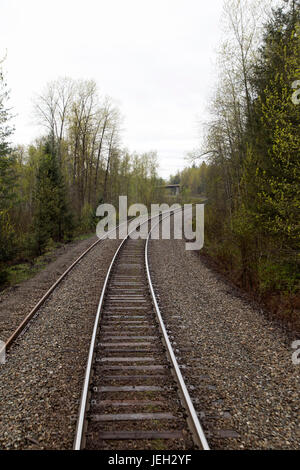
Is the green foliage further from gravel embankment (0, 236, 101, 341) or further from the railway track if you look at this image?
the railway track

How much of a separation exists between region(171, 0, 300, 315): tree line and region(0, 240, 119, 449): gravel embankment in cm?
517

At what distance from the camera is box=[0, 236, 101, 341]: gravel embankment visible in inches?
280

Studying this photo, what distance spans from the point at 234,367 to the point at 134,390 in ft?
6.18

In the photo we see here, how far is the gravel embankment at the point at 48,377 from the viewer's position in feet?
12.2

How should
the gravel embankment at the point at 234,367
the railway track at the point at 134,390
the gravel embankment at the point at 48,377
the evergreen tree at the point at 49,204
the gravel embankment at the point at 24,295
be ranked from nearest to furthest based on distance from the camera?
the railway track at the point at 134,390 < the gravel embankment at the point at 48,377 < the gravel embankment at the point at 234,367 < the gravel embankment at the point at 24,295 < the evergreen tree at the point at 49,204

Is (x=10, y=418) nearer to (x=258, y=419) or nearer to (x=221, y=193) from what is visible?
(x=258, y=419)

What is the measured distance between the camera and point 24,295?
9180 millimetres

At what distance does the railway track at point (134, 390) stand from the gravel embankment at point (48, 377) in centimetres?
25

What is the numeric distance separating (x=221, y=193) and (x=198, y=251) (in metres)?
3.65

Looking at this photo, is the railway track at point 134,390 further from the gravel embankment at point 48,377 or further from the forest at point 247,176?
the forest at point 247,176

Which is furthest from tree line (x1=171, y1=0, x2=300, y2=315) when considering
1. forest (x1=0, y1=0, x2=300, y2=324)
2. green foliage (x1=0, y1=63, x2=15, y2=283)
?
green foliage (x1=0, y1=63, x2=15, y2=283)

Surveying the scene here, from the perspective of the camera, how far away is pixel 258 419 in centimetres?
401

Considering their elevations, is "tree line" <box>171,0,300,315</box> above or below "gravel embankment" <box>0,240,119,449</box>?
above

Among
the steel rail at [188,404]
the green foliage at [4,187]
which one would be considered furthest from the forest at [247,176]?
the steel rail at [188,404]
